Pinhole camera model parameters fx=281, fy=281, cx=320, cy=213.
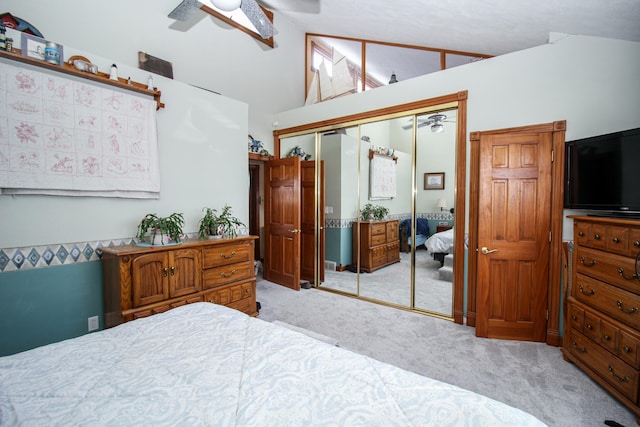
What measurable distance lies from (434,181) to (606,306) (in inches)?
73.4

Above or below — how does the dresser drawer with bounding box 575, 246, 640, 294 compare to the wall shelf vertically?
below

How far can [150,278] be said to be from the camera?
90.4 inches

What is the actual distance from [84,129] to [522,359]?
13.7ft

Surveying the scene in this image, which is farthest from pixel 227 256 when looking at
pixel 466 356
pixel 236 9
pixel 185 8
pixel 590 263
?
pixel 590 263

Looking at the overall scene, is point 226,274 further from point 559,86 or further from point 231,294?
point 559,86

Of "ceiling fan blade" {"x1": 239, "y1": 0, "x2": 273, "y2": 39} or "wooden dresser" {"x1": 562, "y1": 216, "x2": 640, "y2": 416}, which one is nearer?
"wooden dresser" {"x1": 562, "y1": 216, "x2": 640, "y2": 416}

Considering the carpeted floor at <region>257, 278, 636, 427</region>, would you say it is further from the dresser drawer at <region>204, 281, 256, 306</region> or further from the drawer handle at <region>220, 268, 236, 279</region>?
the drawer handle at <region>220, 268, 236, 279</region>

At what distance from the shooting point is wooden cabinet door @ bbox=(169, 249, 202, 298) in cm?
245

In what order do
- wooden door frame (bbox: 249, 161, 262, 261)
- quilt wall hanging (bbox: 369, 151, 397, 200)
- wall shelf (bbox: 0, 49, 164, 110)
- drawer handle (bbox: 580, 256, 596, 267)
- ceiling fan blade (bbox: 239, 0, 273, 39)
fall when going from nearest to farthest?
1. wall shelf (bbox: 0, 49, 164, 110)
2. drawer handle (bbox: 580, 256, 596, 267)
3. ceiling fan blade (bbox: 239, 0, 273, 39)
4. quilt wall hanging (bbox: 369, 151, 397, 200)
5. wooden door frame (bbox: 249, 161, 262, 261)

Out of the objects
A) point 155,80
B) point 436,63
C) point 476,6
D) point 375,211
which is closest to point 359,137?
point 375,211

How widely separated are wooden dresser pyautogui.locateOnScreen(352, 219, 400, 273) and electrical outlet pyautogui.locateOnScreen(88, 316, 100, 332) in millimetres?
3204

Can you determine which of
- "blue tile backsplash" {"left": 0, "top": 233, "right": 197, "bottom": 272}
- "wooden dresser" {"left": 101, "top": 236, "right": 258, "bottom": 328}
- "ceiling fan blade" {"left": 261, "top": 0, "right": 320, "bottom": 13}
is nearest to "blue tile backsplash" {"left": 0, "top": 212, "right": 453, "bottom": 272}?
"blue tile backsplash" {"left": 0, "top": 233, "right": 197, "bottom": 272}

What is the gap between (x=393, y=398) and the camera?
85cm

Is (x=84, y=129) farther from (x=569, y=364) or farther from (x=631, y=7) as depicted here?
(x=569, y=364)
